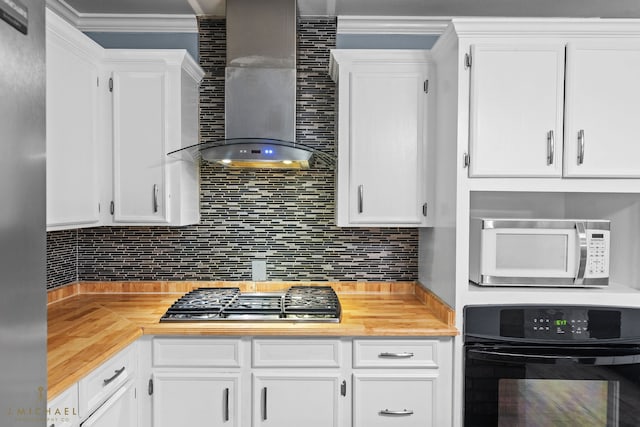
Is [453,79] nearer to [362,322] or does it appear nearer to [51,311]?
[362,322]

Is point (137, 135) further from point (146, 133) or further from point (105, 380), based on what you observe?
point (105, 380)

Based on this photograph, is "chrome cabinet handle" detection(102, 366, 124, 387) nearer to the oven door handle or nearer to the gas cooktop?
the gas cooktop

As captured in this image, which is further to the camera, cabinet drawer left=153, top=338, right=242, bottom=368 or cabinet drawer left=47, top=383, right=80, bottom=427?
cabinet drawer left=153, top=338, right=242, bottom=368

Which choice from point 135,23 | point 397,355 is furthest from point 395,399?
point 135,23

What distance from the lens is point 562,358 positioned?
2096 millimetres

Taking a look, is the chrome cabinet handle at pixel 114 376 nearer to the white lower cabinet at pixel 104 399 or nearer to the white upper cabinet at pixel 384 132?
the white lower cabinet at pixel 104 399

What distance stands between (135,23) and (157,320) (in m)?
1.72

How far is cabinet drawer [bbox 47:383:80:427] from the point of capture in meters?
1.44

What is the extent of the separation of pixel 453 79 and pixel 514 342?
1.19 metres

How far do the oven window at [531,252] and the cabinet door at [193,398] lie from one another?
51.4 inches

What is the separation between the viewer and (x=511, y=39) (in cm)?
212

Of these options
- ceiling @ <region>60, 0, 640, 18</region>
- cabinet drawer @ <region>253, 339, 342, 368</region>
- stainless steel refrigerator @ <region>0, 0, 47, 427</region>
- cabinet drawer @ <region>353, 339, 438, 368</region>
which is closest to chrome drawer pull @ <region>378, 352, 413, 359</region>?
cabinet drawer @ <region>353, 339, 438, 368</region>

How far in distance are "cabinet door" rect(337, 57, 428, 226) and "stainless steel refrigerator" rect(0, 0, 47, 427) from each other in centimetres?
185

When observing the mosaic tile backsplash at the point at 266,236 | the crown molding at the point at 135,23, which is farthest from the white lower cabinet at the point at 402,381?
the crown molding at the point at 135,23
